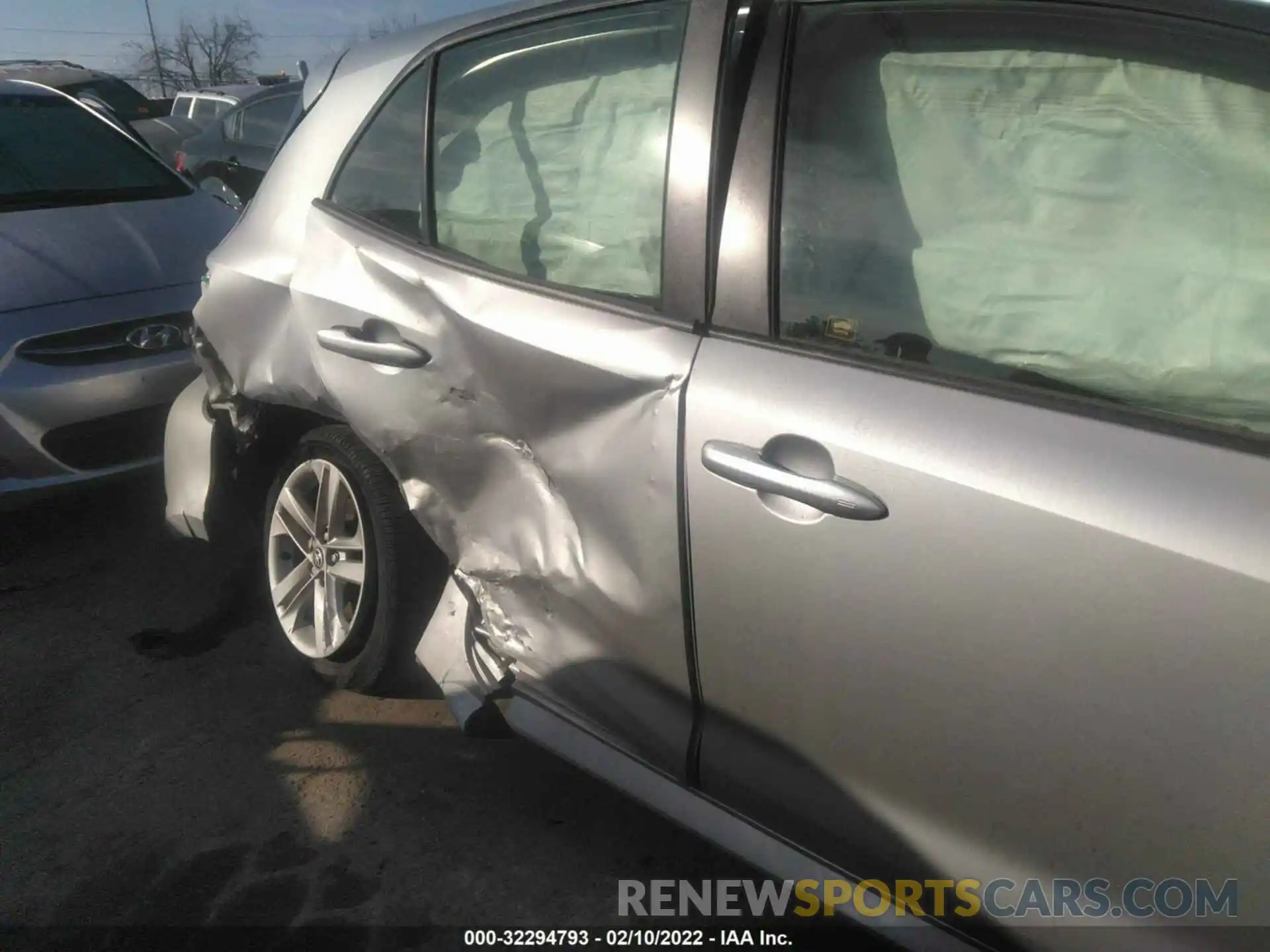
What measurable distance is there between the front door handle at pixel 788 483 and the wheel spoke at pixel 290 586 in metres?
1.59

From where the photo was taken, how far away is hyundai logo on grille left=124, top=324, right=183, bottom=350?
382cm

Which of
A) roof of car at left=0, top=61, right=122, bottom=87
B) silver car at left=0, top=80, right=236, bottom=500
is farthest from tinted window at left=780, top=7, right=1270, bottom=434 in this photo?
roof of car at left=0, top=61, right=122, bottom=87

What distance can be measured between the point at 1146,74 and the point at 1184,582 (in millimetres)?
765

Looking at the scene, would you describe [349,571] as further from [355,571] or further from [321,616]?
[321,616]

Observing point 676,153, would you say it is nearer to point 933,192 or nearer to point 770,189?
point 770,189

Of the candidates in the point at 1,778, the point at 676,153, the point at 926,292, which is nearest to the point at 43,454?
the point at 1,778

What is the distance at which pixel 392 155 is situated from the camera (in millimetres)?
2576

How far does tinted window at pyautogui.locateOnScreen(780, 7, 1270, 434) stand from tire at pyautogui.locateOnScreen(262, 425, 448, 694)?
4.09 ft

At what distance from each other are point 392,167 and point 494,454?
2.70 ft

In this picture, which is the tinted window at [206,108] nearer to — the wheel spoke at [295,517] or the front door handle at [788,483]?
the wheel spoke at [295,517]

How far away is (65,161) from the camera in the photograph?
4676mm

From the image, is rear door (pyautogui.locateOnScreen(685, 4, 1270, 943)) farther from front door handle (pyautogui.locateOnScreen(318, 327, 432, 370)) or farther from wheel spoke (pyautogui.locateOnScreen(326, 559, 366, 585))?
wheel spoke (pyautogui.locateOnScreen(326, 559, 366, 585))

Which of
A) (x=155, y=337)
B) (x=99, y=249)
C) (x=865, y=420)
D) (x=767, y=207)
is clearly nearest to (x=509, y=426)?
(x=767, y=207)

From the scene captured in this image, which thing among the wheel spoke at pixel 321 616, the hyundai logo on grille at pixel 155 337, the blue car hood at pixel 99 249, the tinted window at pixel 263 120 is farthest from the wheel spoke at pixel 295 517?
the tinted window at pixel 263 120
